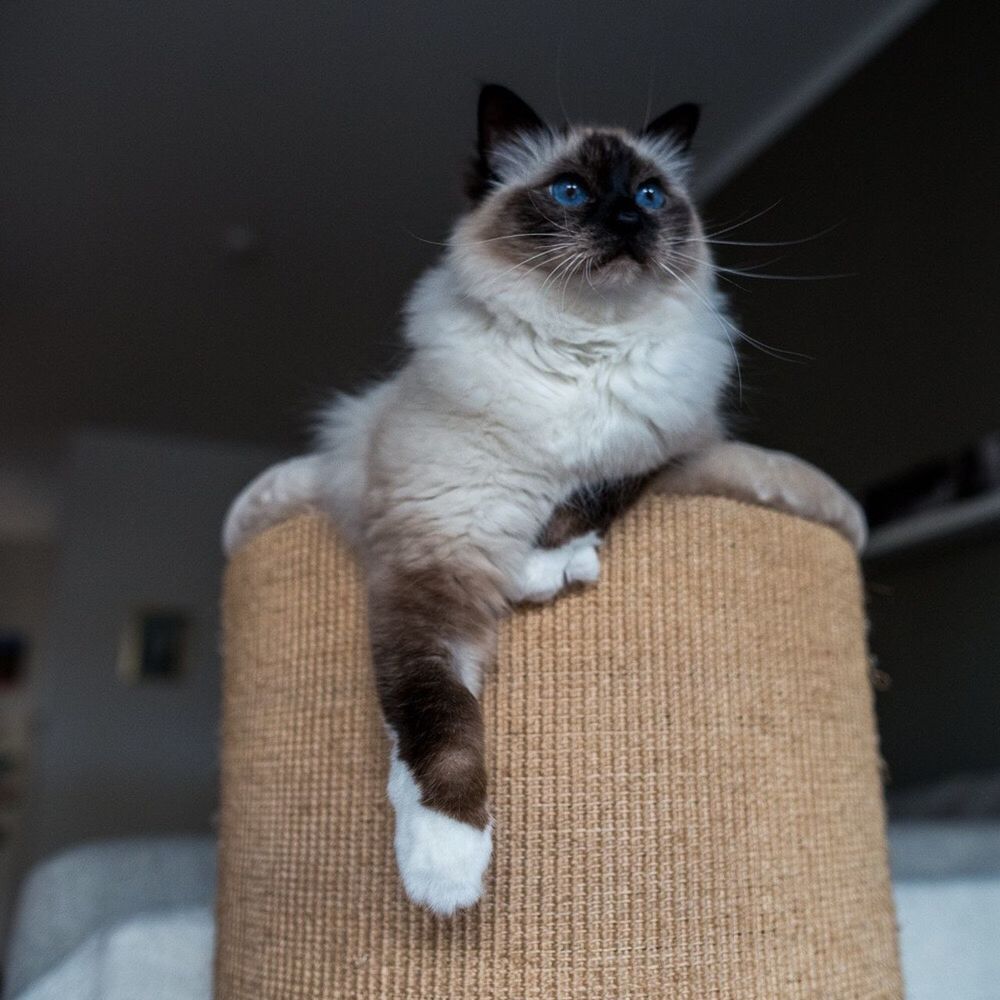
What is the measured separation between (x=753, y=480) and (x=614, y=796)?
405 millimetres

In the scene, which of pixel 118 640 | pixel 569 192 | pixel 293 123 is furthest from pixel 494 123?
pixel 118 640

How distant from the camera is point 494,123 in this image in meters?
→ 1.37

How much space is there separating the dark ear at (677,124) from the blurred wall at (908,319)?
2.70ft

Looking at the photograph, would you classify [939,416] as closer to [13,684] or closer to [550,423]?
[550,423]

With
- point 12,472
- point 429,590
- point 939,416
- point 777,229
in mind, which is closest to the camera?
point 429,590

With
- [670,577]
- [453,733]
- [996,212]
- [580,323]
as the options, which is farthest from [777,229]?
[453,733]

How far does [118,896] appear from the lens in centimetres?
198


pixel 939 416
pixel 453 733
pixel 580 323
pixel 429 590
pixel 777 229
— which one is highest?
pixel 777 229

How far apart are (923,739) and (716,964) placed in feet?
5.82

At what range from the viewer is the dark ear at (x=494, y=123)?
134 centimetres

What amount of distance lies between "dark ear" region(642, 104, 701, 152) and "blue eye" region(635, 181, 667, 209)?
0.55ft

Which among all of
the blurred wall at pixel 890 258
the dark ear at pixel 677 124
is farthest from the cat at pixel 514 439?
the blurred wall at pixel 890 258

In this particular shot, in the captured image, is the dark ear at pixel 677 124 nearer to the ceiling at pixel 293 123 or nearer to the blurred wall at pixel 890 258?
the ceiling at pixel 293 123

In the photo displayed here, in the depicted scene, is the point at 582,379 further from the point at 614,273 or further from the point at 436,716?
the point at 436,716
